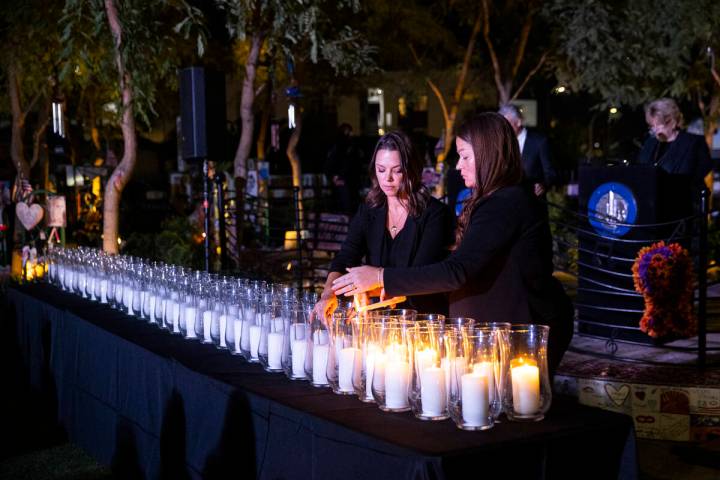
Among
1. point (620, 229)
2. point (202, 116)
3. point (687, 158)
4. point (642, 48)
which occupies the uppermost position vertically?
point (642, 48)

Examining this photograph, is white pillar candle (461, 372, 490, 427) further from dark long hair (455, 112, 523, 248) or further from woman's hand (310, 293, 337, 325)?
dark long hair (455, 112, 523, 248)

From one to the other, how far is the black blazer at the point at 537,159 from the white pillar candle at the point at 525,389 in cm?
426

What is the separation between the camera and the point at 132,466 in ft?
13.3

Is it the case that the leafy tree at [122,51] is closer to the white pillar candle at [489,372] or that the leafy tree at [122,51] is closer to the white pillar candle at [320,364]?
the white pillar candle at [320,364]

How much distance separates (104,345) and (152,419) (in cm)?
71

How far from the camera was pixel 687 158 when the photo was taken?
652cm

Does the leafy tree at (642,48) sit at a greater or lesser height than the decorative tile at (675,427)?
greater

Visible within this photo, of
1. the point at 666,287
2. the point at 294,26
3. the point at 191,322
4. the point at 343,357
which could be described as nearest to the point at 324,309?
the point at 343,357

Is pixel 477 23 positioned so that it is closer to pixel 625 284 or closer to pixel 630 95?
pixel 630 95

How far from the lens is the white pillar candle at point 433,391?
2490 mm

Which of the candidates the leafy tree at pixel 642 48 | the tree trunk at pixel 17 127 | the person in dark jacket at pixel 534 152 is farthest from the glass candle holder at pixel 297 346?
the tree trunk at pixel 17 127

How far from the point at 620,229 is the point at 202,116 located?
3.62 metres

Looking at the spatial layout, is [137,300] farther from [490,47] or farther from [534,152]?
[490,47]

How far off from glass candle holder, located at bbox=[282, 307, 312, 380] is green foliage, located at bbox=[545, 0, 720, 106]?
11728mm
